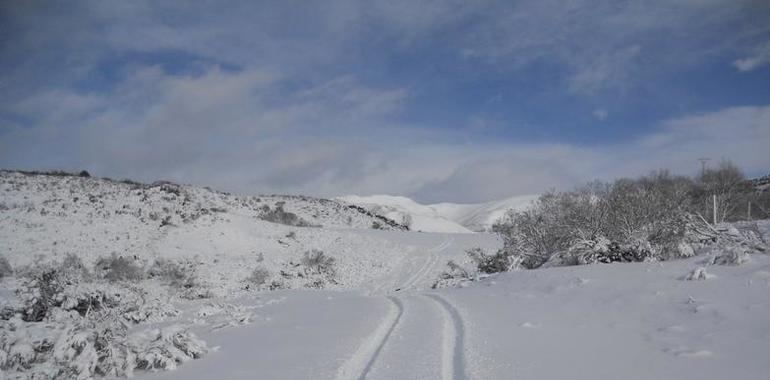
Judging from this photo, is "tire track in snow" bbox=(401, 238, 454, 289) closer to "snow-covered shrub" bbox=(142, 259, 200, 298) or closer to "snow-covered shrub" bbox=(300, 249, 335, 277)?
"snow-covered shrub" bbox=(300, 249, 335, 277)

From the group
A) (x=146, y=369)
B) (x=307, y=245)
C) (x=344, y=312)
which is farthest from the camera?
(x=307, y=245)

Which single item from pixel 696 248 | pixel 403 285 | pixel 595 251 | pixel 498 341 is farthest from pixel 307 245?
pixel 498 341

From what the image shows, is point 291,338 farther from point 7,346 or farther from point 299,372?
point 7,346

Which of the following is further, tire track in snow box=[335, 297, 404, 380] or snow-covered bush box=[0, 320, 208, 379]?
snow-covered bush box=[0, 320, 208, 379]

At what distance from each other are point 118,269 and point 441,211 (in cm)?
11986

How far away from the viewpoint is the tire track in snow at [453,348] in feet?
19.4

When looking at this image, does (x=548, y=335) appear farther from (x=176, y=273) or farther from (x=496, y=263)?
(x=176, y=273)

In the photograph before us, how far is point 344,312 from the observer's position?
440 inches

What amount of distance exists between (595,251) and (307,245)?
898 inches

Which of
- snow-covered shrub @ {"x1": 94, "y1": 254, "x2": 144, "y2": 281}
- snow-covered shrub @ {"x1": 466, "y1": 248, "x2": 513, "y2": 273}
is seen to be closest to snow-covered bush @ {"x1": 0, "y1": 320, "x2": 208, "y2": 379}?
snow-covered shrub @ {"x1": 466, "y1": 248, "x2": 513, "y2": 273}

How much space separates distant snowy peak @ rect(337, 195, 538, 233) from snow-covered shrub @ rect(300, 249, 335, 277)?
44.3 m

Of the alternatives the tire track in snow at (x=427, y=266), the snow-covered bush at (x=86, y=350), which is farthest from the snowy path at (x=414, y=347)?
the tire track in snow at (x=427, y=266)

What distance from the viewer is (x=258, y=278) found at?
25844 millimetres

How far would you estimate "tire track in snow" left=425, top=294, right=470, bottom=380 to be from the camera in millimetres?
5898
